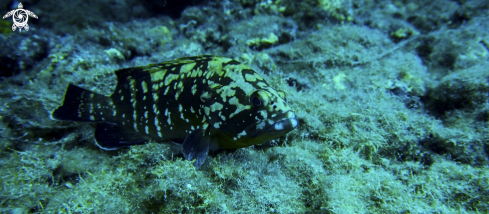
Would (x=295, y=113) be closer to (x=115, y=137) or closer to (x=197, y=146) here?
(x=197, y=146)

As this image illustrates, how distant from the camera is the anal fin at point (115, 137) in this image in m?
3.06

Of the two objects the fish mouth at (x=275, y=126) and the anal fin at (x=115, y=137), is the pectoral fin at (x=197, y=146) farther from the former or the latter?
the anal fin at (x=115, y=137)

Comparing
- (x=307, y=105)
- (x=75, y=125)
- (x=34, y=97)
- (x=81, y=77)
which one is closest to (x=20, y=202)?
(x=75, y=125)

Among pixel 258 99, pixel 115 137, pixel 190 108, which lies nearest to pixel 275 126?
pixel 258 99

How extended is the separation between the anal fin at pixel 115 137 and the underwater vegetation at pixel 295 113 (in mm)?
153

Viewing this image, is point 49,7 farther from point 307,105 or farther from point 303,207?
point 303,207

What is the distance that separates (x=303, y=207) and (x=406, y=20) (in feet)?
26.4

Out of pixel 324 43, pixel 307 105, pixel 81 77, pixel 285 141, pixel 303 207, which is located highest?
pixel 324 43

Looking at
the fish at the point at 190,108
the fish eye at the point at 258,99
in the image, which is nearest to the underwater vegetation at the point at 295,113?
the fish at the point at 190,108

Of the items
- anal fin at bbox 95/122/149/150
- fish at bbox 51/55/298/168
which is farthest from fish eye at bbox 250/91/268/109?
anal fin at bbox 95/122/149/150

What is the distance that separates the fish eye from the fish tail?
2384 mm

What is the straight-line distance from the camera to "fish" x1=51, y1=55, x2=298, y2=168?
244 centimetres

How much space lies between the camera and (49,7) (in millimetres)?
6219

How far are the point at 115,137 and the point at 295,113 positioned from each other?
278cm
